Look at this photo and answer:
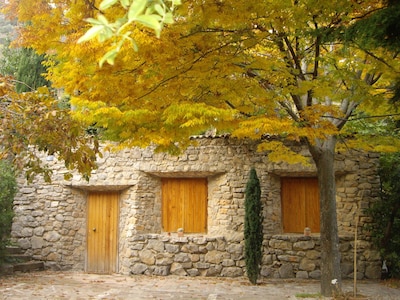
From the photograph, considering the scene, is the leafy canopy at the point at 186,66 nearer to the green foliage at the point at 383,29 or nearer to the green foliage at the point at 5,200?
the green foliage at the point at 383,29

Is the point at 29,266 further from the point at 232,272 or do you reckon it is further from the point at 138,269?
the point at 232,272

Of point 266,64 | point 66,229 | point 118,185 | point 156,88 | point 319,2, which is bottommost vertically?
point 66,229

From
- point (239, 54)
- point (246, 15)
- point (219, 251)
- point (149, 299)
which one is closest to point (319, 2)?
point (246, 15)

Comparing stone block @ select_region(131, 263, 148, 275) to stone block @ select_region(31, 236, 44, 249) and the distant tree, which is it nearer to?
stone block @ select_region(31, 236, 44, 249)

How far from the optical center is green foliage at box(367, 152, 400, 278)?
9039mm

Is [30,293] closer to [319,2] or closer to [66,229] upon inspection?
[66,229]

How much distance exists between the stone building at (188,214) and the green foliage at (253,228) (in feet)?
2.37

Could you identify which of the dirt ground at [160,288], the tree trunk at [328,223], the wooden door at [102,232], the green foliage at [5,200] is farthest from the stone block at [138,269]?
the tree trunk at [328,223]

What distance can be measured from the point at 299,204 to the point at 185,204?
2641mm

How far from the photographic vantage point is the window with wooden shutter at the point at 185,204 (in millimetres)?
10508

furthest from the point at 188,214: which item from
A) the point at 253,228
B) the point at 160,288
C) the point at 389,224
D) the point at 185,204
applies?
the point at 389,224

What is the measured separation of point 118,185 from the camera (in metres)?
10.5

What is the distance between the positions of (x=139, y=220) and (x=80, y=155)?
16.3ft

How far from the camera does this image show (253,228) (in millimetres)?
8938
